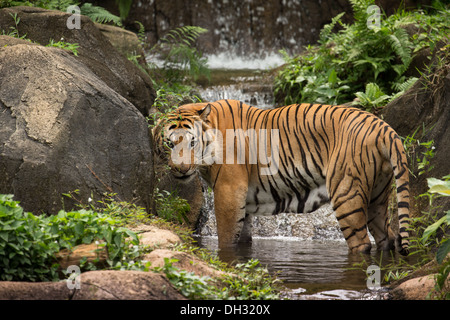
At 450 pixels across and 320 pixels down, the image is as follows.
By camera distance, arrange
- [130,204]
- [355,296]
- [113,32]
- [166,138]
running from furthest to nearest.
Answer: [113,32] < [166,138] < [130,204] < [355,296]

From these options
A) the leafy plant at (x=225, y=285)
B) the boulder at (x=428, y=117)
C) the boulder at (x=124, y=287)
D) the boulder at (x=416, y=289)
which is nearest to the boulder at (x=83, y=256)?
the boulder at (x=124, y=287)

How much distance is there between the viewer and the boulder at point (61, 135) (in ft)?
17.2

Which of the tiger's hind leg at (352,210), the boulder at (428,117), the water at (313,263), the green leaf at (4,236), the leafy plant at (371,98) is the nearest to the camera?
the green leaf at (4,236)

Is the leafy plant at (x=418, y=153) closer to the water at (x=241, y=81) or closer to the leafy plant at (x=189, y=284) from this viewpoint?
the leafy plant at (x=189, y=284)

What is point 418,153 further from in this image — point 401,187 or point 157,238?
point 157,238

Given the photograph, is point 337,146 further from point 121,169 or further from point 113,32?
point 113,32

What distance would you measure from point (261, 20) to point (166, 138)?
9646 mm

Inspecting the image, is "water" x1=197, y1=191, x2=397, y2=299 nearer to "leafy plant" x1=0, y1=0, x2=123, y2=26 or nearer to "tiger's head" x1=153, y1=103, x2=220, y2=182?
"tiger's head" x1=153, y1=103, x2=220, y2=182

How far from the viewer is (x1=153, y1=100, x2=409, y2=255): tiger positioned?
5797 mm

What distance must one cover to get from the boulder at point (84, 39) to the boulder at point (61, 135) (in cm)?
157

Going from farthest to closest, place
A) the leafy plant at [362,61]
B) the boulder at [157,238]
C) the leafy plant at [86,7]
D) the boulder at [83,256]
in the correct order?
the leafy plant at [362,61]
the leafy plant at [86,7]
the boulder at [157,238]
the boulder at [83,256]

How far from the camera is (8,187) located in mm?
5176
